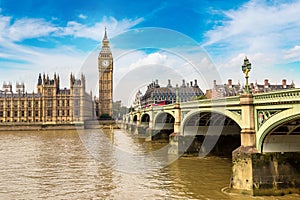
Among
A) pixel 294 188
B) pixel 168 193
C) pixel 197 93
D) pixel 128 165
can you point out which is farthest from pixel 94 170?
pixel 197 93

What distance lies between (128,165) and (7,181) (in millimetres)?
7668

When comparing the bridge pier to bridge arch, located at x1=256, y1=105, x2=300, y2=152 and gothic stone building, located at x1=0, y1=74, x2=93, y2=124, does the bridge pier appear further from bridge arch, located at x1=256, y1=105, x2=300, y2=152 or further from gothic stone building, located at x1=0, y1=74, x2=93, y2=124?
gothic stone building, located at x1=0, y1=74, x2=93, y2=124

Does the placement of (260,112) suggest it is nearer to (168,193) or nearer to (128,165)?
(168,193)

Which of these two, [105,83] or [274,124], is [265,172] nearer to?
[274,124]

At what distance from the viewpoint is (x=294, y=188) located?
1272 centimetres

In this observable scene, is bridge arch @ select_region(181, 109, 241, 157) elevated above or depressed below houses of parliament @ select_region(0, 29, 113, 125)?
below

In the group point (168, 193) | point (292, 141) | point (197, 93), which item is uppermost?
point (197, 93)

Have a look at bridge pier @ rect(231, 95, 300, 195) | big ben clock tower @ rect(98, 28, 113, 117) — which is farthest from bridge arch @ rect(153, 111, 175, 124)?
big ben clock tower @ rect(98, 28, 113, 117)

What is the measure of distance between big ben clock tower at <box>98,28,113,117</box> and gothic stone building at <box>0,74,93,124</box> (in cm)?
1345

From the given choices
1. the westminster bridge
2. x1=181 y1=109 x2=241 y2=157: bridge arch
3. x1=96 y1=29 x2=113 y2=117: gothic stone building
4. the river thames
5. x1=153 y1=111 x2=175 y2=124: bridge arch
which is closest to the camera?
the westminster bridge

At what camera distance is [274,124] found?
1205 cm

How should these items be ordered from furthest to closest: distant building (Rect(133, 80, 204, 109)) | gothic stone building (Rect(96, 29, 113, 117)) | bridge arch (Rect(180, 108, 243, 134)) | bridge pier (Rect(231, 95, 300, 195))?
gothic stone building (Rect(96, 29, 113, 117))
distant building (Rect(133, 80, 204, 109))
bridge arch (Rect(180, 108, 243, 134))
bridge pier (Rect(231, 95, 300, 195))

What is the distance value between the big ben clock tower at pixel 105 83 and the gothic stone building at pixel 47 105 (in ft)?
44.1

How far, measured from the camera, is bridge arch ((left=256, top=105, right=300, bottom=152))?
36.4ft
